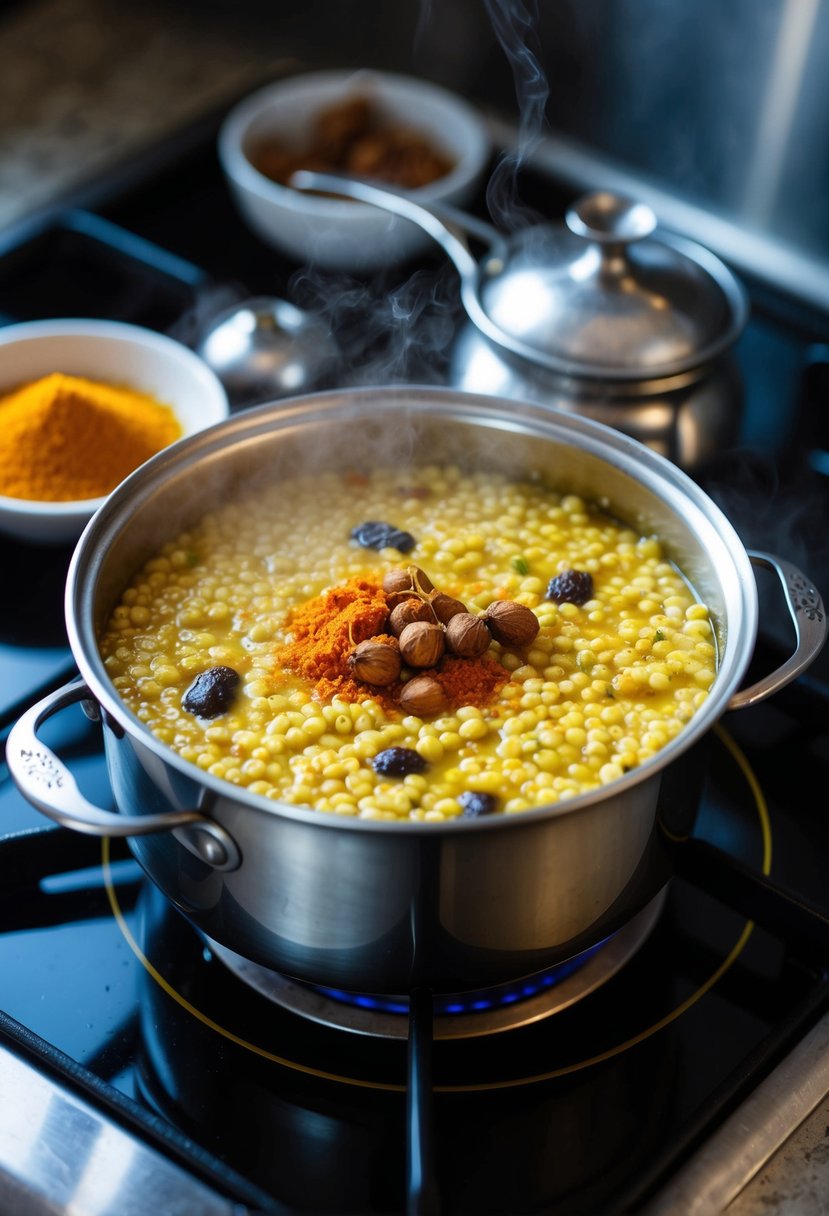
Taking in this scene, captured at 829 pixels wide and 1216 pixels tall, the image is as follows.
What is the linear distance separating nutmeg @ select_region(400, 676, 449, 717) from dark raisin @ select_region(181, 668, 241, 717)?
0.21m

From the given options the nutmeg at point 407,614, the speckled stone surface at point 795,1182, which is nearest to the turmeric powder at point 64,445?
the nutmeg at point 407,614

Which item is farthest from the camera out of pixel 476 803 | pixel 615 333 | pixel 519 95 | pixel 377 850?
pixel 519 95

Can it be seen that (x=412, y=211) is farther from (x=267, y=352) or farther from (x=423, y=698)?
(x=423, y=698)

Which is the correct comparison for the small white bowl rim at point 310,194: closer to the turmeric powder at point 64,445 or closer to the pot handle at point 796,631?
the turmeric powder at point 64,445

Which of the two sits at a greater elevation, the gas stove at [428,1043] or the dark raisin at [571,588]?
the dark raisin at [571,588]

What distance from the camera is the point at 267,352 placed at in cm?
209

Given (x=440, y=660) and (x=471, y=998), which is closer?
(x=471, y=998)

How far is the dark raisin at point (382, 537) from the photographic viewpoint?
5.69ft

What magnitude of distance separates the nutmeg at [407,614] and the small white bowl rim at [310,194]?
0.93 metres

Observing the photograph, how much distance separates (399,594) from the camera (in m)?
1.54

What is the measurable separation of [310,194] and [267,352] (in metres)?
0.48

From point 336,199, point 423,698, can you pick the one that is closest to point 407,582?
point 423,698

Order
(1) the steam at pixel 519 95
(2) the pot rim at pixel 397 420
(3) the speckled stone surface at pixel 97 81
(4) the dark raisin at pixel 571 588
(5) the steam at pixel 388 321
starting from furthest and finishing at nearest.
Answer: (3) the speckled stone surface at pixel 97 81 → (1) the steam at pixel 519 95 → (5) the steam at pixel 388 321 → (4) the dark raisin at pixel 571 588 → (2) the pot rim at pixel 397 420

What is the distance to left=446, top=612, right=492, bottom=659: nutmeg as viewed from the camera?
1479 millimetres
